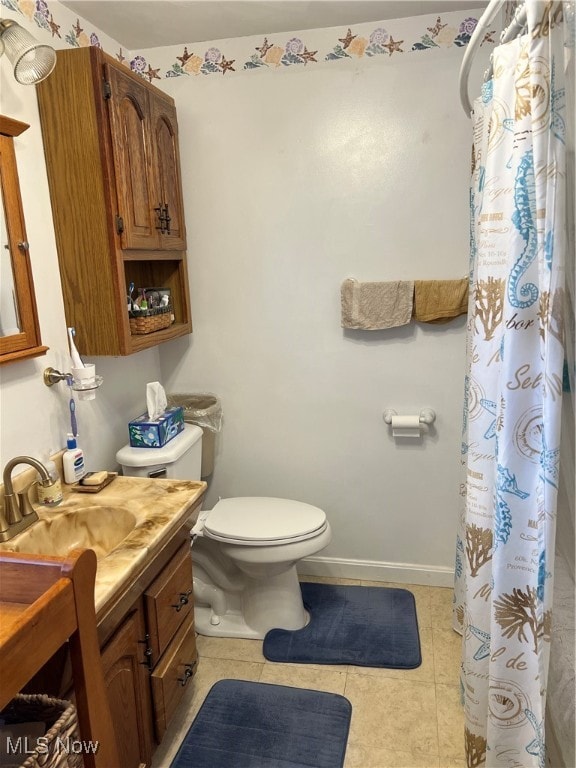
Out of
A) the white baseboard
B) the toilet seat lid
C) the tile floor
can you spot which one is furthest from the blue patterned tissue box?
the white baseboard

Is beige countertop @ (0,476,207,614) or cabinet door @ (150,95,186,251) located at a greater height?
cabinet door @ (150,95,186,251)

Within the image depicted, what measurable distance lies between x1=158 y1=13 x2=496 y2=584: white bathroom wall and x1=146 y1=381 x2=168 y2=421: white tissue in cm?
41

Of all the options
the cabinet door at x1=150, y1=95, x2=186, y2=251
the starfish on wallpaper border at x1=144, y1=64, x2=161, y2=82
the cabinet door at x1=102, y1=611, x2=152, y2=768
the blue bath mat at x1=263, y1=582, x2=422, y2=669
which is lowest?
the blue bath mat at x1=263, y1=582, x2=422, y2=669

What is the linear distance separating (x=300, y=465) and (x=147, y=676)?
1.20m

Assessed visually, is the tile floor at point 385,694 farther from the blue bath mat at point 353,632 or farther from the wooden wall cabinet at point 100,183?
the wooden wall cabinet at point 100,183

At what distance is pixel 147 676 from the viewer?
1.48 meters

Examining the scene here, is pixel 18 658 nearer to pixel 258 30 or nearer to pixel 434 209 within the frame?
pixel 434 209

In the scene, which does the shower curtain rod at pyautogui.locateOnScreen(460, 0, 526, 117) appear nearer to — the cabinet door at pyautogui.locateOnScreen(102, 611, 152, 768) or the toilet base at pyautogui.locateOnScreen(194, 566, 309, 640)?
the cabinet door at pyautogui.locateOnScreen(102, 611, 152, 768)

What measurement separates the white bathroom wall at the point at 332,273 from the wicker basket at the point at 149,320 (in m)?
0.31

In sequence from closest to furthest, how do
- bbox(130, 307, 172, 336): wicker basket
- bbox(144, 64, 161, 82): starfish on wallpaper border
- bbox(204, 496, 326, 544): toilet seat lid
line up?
bbox(130, 307, 172, 336): wicker basket < bbox(204, 496, 326, 544): toilet seat lid < bbox(144, 64, 161, 82): starfish on wallpaper border

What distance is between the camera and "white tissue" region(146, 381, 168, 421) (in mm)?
2088

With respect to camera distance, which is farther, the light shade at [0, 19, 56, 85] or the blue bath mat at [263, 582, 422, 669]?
the blue bath mat at [263, 582, 422, 669]

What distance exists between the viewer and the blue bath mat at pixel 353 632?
2.07 metres

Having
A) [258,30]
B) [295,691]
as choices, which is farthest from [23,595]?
[258,30]
